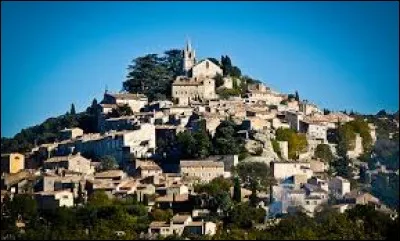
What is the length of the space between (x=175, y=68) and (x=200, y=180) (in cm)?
1907

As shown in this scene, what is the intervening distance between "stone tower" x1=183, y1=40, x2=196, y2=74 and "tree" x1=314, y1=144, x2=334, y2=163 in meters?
12.2

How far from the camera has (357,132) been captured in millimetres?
73625

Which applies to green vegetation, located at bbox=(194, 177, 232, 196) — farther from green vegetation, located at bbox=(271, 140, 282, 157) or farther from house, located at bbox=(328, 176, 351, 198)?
green vegetation, located at bbox=(271, 140, 282, 157)

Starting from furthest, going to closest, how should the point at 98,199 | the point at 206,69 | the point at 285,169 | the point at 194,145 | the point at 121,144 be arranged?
the point at 206,69, the point at 121,144, the point at 194,145, the point at 285,169, the point at 98,199

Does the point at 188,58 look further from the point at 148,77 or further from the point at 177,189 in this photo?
the point at 177,189

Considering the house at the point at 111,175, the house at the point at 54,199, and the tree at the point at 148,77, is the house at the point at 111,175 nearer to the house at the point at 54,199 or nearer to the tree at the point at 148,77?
the house at the point at 54,199

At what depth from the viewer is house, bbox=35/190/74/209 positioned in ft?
194

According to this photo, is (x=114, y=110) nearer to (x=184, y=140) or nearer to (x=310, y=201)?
(x=184, y=140)

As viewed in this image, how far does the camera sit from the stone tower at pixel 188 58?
80.1 m

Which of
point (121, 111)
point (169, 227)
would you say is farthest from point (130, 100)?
point (169, 227)

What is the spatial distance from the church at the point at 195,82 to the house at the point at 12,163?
11.1 meters

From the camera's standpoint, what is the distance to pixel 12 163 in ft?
217

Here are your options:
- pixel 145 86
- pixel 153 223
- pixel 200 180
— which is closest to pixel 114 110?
pixel 145 86

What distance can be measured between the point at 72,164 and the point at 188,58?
18.2 meters
